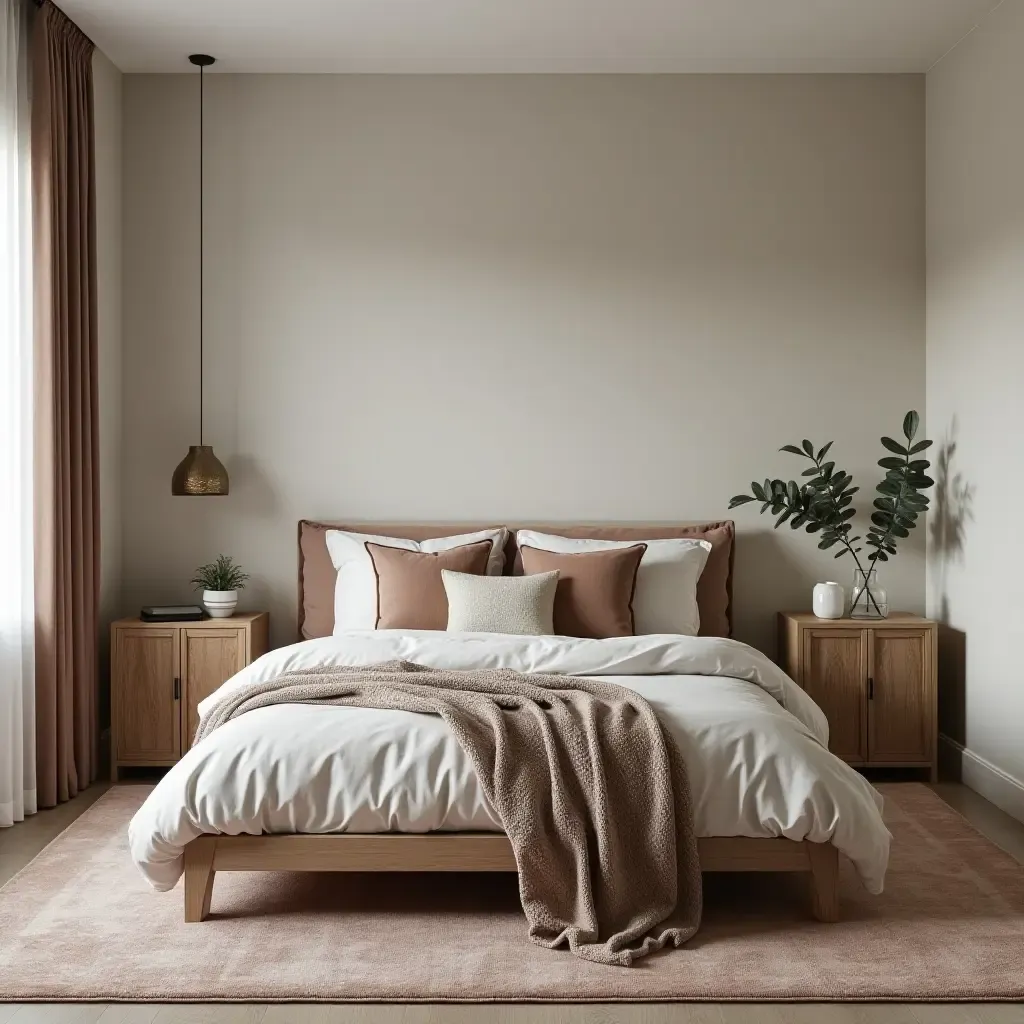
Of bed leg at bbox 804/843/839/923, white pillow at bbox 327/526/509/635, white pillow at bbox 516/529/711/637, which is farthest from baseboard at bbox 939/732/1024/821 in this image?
white pillow at bbox 327/526/509/635

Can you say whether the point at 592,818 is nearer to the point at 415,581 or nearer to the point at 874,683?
the point at 415,581

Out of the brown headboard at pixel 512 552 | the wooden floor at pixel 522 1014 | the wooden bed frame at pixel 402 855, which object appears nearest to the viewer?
the wooden floor at pixel 522 1014

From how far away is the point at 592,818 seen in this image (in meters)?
2.99

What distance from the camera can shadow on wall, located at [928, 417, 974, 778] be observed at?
4688 millimetres

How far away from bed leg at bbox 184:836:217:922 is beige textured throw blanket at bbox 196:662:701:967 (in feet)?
2.00

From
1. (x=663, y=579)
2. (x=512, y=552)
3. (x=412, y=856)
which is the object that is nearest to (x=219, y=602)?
(x=512, y=552)

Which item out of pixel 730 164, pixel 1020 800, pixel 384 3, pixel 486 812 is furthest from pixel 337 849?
pixel 730 164

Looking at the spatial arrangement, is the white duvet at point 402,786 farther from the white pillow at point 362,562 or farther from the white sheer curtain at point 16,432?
the white pillow at point 362,562

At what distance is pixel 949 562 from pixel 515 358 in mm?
2067

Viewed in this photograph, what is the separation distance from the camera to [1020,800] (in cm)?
413

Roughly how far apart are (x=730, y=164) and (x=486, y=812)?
129 inches

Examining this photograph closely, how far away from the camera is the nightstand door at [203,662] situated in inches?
183

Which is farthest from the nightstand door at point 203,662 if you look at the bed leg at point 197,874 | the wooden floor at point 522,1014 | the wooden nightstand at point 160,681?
the wooden floor at point 522,1014

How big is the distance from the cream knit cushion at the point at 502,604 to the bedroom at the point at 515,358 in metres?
0.02
